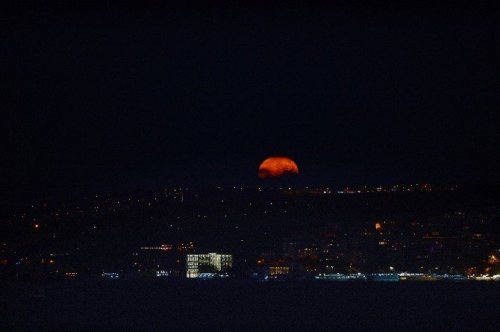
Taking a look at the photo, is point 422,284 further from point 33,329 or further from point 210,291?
point 33,329

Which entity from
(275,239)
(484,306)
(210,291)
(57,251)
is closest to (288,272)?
(275,239)

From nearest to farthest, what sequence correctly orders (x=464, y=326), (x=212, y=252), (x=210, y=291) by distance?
1. (x=464, y=326)
2. (x=210, y=291)
3. (x=212, y=252)

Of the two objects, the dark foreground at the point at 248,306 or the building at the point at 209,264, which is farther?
the building at the point at 209,264

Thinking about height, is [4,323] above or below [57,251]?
below

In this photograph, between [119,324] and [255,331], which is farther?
[119,324]

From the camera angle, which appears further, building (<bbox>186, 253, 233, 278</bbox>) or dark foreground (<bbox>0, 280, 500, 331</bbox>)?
building (<bbox>186, 253, 233, 278</bbox>)
